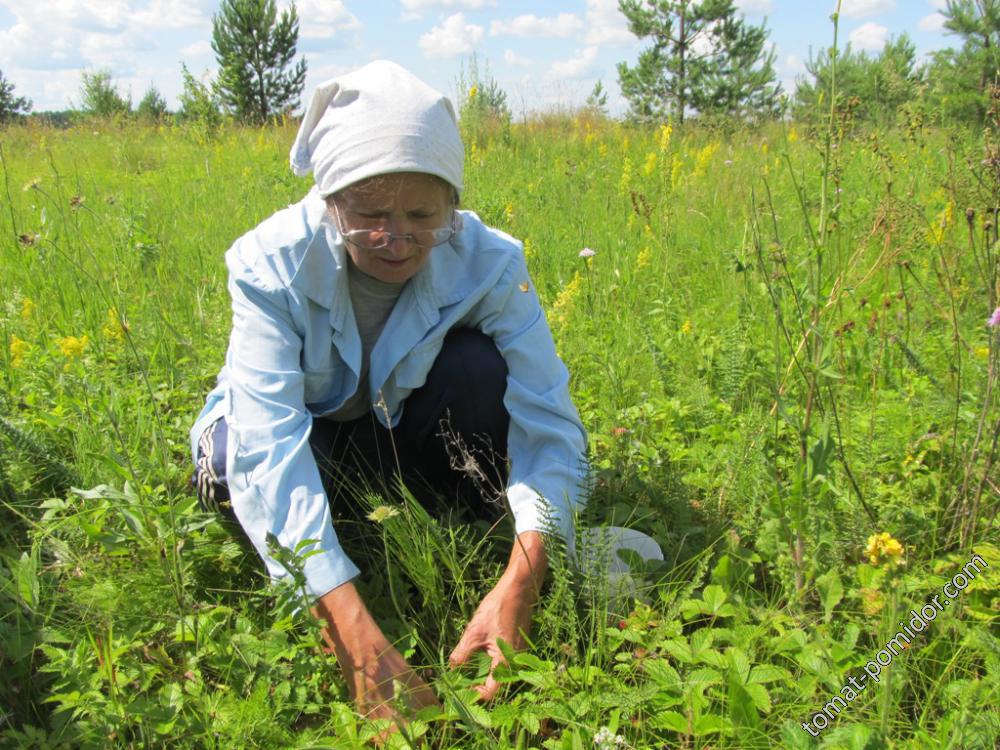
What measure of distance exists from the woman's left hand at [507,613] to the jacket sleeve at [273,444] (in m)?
0.26

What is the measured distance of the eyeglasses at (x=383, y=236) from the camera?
156 centimetres

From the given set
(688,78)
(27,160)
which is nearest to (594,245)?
(27,160)

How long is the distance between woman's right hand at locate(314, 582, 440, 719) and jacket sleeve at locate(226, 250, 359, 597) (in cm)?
6

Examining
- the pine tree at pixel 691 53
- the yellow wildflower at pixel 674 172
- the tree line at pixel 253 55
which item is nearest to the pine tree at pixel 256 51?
the tree line at pixel 253 55

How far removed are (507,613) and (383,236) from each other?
31.4 inches

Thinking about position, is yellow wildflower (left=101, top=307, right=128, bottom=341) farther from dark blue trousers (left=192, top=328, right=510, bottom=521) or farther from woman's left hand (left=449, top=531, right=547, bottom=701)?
woman's left hand (left=449, top=531, right=547, bottom=701)

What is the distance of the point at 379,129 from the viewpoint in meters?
1.47

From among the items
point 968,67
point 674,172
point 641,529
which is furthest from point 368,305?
point 968,67

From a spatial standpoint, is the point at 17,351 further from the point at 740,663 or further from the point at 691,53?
the point at 691,53

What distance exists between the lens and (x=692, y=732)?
1.17m

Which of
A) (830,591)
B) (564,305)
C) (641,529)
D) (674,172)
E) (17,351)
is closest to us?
(830,591)

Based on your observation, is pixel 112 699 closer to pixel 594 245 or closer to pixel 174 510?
pixel 174 510

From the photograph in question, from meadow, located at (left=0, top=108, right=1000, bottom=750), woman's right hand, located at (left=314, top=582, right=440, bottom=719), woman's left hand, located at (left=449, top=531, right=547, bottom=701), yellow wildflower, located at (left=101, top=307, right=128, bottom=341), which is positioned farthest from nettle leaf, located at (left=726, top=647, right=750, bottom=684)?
yellow wildflower, located at (left=101, top=307, right=128, bottom=341)

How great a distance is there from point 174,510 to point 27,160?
8.28 meters
